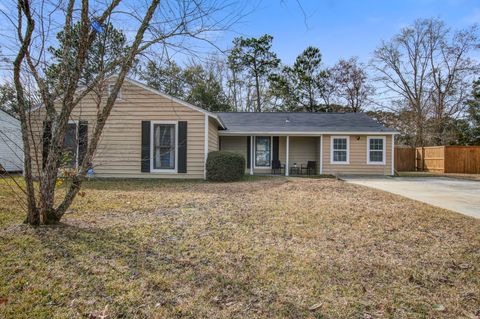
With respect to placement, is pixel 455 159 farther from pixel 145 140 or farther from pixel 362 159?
pixel 145 140

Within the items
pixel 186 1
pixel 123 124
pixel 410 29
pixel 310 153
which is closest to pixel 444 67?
pixel 410 29

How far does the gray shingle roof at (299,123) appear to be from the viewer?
586 inches

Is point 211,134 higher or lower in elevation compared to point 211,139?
higher

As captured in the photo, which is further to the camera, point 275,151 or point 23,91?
point 275,151

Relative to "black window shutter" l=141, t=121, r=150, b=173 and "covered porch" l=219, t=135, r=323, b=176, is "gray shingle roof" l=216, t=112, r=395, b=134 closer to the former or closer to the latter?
"covered porch" l=219, t=135, r=323, b=176

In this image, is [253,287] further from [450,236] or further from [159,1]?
[159,1]

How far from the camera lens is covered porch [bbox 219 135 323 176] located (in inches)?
622

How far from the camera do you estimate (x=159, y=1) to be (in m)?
4.34

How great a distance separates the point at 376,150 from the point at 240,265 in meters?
13.6

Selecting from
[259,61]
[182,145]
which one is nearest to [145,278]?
[182,145]

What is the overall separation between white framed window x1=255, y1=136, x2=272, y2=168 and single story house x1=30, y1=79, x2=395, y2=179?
0.05 m

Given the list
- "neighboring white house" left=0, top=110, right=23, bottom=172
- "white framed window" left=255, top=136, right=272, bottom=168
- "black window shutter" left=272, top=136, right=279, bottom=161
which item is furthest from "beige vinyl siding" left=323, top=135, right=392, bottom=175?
"neighboring white house" left=0, top=110, right=23, bottom=172

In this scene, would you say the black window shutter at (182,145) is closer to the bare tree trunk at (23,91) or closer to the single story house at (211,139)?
the single story house at (211,139)

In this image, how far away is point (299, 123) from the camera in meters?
16.2
